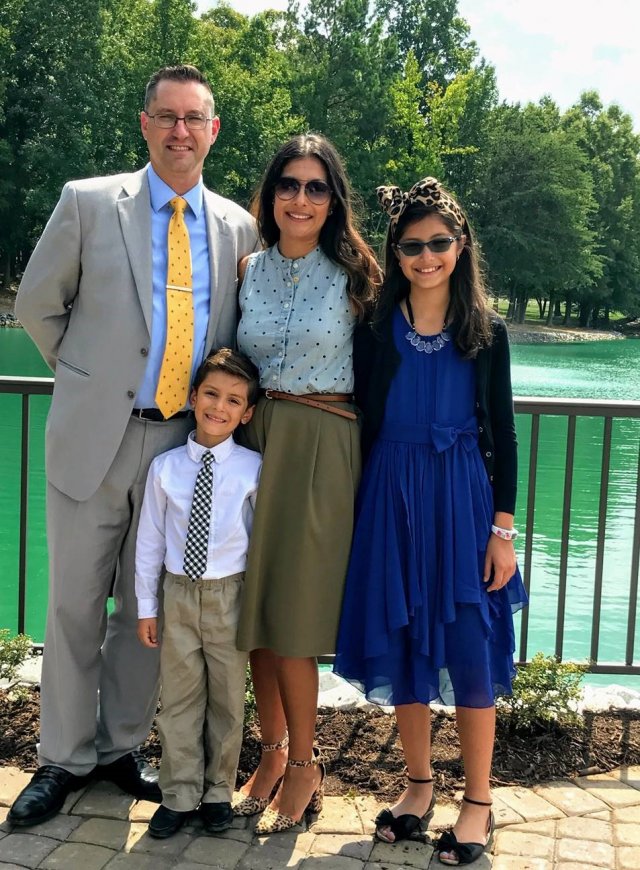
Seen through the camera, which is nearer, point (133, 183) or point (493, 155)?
point (133, 183)

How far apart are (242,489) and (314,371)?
0.39m

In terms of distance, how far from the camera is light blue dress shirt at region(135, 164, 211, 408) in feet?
8.81

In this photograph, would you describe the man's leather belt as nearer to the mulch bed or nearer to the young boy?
the young boy

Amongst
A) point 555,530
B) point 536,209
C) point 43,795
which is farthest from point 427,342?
point 536,209

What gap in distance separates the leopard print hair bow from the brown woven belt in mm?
521

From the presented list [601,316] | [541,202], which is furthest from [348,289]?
[601,316]

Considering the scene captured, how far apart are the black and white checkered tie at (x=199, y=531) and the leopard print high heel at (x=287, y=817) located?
2.20 feet

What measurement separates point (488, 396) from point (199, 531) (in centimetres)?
90

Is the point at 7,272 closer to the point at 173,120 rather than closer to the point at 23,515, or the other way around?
the point at 23,515

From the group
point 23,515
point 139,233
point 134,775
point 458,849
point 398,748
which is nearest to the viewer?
point 458,849

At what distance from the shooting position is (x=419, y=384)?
8.30 ft

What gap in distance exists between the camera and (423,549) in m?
2.50

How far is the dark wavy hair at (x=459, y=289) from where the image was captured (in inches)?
98.0

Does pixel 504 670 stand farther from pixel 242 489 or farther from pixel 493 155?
pixel 493 155
